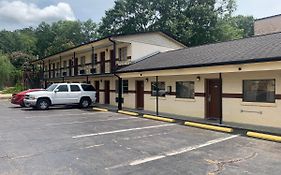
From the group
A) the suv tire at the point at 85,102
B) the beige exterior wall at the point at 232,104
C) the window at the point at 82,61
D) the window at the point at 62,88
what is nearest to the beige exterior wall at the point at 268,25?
the beige exterior wall at the point at 232,104

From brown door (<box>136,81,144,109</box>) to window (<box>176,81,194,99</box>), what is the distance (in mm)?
3918

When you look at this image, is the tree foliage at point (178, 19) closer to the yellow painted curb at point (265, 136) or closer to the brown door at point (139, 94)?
the brown door at point (139, 94)

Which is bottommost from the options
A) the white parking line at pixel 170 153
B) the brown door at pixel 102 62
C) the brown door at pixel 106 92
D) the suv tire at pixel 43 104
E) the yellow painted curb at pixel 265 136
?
the white parking line at pixel 170 153

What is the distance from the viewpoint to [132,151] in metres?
7.73

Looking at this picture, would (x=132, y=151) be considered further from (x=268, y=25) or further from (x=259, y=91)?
(x=268, y=25)

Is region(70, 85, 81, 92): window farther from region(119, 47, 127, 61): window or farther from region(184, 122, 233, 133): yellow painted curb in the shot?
region(184, 122, 233, 133): yellow painted curb

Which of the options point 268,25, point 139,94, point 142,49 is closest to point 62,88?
point 139,94

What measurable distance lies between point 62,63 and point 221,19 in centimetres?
2271

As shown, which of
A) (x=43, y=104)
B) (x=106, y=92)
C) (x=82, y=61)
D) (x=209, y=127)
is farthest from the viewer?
(x=82, y=61)

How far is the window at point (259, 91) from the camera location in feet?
37.3

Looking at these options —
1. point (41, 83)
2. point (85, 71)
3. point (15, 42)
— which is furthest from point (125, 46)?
point (15, 42)

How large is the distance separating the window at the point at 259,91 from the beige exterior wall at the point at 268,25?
1204cm

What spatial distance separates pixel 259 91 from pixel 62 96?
44.4ft

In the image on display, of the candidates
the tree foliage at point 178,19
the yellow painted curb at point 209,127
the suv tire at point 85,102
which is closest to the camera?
the yellow painted curb at point 209,127
